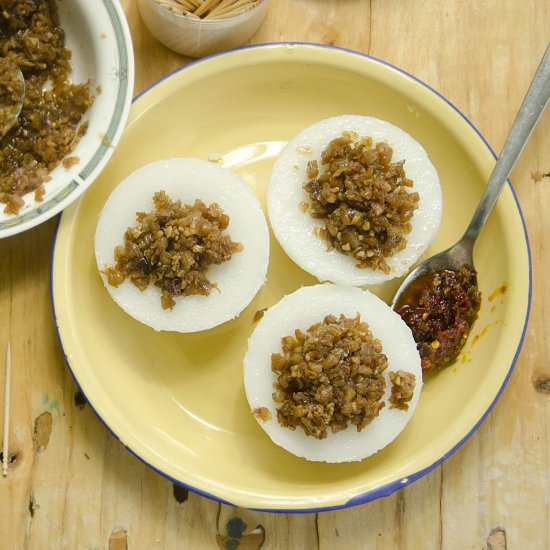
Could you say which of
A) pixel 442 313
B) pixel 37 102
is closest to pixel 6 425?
pixel 37 102

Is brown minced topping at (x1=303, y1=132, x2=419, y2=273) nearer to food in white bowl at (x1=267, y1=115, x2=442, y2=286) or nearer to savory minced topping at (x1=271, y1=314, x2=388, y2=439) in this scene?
food in white bowl at (x1=267, y1=115, x2=442, y2=286)

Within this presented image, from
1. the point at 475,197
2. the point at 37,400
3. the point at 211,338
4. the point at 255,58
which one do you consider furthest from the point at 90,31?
the point at 475,197

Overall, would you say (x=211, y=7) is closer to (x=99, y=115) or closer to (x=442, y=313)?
(x=99, y=115)

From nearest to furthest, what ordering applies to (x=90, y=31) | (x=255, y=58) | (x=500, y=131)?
(x=90, y=31) → (x=255, y=58) → (x=500, y=131)

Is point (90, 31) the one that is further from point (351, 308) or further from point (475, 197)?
point (475, 197)

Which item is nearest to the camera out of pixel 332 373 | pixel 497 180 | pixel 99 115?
pixel 332 373

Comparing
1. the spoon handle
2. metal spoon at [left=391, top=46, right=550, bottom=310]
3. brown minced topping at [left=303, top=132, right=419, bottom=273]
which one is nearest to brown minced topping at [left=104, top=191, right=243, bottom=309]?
brown minced topping at [left=303, top=132, right=419, bottom=273]
